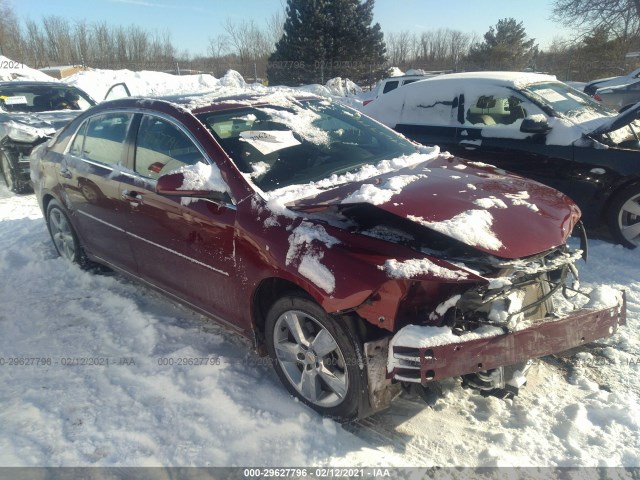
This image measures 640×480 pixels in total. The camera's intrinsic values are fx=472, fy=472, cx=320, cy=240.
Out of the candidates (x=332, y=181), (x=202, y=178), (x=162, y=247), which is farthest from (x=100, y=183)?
(x=332, y=181)

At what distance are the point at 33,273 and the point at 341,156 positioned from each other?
3.47 m

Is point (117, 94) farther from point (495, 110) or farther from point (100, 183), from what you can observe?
point (495, 110)

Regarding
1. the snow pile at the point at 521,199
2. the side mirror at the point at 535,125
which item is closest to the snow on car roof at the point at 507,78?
the side mirror at the point at 535,125

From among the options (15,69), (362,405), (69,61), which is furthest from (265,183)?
(69,61)

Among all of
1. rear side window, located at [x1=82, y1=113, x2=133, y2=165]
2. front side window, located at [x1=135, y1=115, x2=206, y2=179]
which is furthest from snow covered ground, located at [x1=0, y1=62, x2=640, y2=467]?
rear side window, located at [x1=82, y1=113, x2=133, y2=165]

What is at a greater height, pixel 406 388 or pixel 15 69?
pixel 15 69

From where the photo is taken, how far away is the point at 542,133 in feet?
16.6

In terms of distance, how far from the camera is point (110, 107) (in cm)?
409

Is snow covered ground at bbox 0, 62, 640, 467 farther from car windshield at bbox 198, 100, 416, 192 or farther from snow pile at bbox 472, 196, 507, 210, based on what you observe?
car windshield at bbox 198, 100, 416, 192

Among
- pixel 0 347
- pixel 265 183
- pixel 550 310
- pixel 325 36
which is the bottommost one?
pixel 0 347

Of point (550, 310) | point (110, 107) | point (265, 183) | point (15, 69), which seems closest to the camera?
point (550, 310)

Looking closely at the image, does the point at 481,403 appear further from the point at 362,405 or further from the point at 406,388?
the point at 362,405

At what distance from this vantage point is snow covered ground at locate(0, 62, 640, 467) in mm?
2422

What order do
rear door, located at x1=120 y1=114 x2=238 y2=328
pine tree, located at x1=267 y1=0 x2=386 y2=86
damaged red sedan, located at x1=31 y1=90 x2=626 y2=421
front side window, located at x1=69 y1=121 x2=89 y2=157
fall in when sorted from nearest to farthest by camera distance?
damaged red sedan, located at x1=31 y1=90 x2=626 y2=421 < rear door, located at x1=120 y1=114 x2=238 y2=328 < front side window, located at x1=69 y1=121 x2=89 y2=157 < pine tree, located at x1=267 y1=0 x2=386 y2=86
